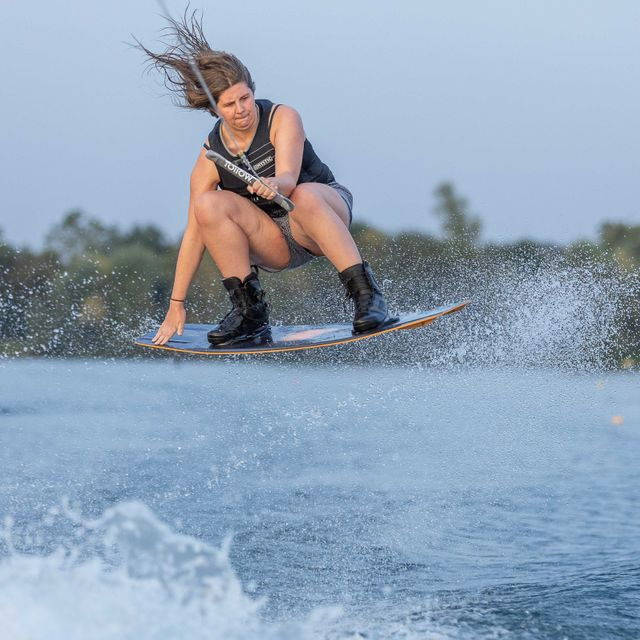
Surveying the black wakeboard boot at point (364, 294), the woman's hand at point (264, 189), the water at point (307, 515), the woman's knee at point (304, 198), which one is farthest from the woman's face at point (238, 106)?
the water at point (307, 515)

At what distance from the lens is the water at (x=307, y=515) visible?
625 cm

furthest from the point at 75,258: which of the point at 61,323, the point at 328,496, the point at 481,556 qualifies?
the point at 481,556

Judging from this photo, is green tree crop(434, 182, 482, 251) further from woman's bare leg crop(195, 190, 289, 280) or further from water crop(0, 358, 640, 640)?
woman's bare leg crop(195, 190, 289, 280)

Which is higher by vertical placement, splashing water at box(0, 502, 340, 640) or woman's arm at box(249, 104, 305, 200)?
woman's arm at box(249, 104, 305, 200)

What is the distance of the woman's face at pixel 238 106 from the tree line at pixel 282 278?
107 inches

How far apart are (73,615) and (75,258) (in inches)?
766

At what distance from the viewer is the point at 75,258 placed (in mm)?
24844

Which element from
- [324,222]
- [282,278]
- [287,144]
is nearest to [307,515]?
[324,222]

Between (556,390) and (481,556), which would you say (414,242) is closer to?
(556,390)

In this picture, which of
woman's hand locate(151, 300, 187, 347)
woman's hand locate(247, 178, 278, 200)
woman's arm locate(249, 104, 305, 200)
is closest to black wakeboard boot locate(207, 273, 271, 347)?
woman's hand locate(151, 300, 187, 347)

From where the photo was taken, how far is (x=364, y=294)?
575 cm

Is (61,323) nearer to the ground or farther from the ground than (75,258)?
nearer to the ground

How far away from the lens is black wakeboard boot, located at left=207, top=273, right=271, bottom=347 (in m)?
5.84

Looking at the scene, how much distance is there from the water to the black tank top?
1345mm
